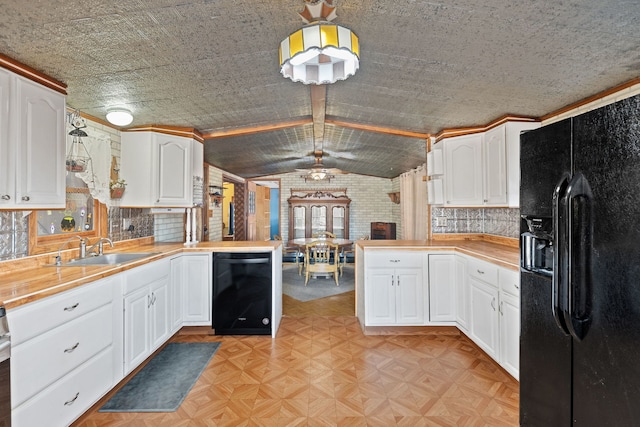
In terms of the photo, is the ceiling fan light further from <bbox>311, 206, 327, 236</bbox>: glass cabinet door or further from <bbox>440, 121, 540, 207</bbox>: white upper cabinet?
<bbox>311, 206, 327, 236</bbox>: glass cabinet door

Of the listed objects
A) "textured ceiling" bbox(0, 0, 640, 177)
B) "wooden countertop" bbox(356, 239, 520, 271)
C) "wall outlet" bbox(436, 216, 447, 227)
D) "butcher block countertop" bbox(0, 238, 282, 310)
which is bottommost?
"butcher block countertop" bbox(0, 238, 282, 310)

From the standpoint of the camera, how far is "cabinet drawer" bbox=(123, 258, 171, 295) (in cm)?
224

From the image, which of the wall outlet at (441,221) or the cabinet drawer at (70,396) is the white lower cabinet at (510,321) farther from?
the cabinet drawer at (70,396)

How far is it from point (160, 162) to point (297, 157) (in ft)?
10.6

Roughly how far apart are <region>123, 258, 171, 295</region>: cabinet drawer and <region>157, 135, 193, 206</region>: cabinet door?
664mm

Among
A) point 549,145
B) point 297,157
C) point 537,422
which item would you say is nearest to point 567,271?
point 549,145

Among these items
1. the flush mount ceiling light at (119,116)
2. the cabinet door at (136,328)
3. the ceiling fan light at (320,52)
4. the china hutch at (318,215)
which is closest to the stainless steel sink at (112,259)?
the cabinet door at (136,328)

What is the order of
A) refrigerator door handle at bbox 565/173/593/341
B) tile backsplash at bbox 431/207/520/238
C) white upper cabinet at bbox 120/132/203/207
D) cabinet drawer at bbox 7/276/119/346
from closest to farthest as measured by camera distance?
refrigerator door handle at bbox 565/173/593/341 → cabinet drawer at bbox 7/276/119/346 → white upper cabinet at bbox 120/132/203/207 → tile backsplash at bbox 431/207/520/238

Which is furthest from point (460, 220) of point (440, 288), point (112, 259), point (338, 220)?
point (338, 220)

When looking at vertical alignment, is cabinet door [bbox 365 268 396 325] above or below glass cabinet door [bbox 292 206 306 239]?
below

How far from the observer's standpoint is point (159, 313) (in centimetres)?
266

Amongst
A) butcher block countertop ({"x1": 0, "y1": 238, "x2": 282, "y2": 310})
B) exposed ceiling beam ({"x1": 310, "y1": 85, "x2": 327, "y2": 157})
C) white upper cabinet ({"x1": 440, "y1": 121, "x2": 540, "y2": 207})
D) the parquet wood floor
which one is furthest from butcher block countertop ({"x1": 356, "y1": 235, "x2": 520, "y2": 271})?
butcher block countertop ({"x1": 0, "y1": 238, "x2": 282, "y2": 310})

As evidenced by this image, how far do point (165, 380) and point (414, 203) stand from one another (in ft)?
15.0

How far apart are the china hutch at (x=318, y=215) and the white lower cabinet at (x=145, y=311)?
4.79 metres
